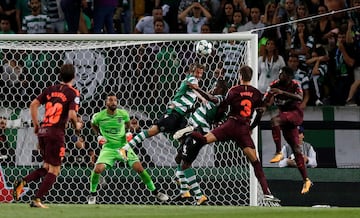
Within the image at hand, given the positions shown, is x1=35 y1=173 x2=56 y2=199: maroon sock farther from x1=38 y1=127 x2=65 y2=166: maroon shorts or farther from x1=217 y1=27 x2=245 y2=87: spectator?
x1=217 y1=27 x2=245 y2=87: spectator

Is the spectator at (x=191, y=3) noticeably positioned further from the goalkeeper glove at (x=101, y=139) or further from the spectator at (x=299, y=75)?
the goalkeeper glove at (x=101, y=139)

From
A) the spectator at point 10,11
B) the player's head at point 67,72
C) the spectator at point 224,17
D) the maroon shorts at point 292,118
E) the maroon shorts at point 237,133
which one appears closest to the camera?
the player's head at point 67,72

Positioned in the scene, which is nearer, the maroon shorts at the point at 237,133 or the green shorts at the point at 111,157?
the maroon shorts at the point at 237,133

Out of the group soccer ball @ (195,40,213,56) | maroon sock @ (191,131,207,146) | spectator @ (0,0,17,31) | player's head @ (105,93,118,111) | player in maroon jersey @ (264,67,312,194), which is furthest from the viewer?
spectator @ (0,0,17,31)

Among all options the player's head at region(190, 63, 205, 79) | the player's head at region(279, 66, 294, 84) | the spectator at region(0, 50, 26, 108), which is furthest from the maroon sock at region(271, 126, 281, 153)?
the spectator at region(0, 50, 26, 108)

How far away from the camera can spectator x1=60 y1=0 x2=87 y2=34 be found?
20.2m

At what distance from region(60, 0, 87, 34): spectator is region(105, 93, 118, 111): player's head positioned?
2.93 m

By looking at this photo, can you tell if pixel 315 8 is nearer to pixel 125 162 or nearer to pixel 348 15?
pixel 348 15

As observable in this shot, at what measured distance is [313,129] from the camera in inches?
713

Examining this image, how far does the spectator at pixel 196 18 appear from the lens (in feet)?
67.0

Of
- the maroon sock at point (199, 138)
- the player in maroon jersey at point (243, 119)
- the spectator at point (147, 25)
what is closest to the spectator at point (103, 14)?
the spectator at point (147, 25)

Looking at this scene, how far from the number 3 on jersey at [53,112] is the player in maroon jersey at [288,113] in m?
3.40

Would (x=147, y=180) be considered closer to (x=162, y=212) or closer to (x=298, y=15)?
(x=162, y=212)

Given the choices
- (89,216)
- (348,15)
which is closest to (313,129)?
(348,15)
